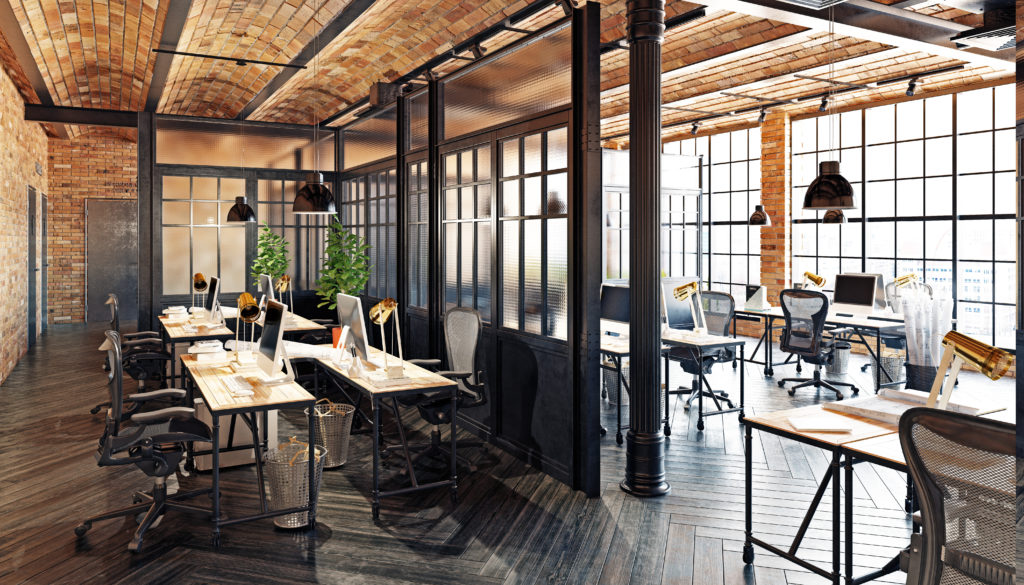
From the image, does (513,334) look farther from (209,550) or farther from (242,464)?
(209,550)

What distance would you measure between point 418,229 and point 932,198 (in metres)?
6.63

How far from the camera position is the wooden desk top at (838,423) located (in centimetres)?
297

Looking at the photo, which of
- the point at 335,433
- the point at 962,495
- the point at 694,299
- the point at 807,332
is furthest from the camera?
the point at 807,332

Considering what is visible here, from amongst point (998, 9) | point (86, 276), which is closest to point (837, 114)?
point (998, 9)

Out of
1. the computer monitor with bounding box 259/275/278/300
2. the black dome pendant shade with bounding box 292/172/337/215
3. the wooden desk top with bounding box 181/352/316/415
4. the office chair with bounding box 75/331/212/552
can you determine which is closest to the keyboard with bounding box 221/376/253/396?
the wooden desk top with bounding box 181/352/316/415

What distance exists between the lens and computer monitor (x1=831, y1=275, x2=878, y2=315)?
26.0ft

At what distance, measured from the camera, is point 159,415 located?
146 inches

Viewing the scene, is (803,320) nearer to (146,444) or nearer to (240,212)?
(146,444)

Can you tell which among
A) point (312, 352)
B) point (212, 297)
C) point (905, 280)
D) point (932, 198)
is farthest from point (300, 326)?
point (932, 198)

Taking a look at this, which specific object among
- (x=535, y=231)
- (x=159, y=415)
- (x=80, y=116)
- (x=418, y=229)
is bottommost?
(x=159, y=415)

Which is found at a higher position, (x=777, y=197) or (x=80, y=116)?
(x=80, y=116)

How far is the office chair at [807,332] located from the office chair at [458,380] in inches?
143

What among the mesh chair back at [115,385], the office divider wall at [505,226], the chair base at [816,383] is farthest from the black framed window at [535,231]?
the chair base at [816,383]

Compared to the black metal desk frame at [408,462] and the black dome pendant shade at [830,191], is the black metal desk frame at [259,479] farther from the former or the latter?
the black dome pendant shade at [830,191]
